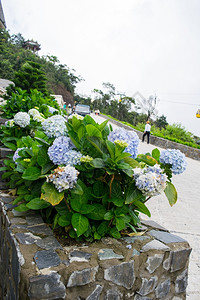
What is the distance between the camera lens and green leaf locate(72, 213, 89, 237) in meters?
1.65

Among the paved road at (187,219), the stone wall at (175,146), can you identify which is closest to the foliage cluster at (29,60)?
the stone wall at (175,146)

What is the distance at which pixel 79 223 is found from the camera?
1670 mm

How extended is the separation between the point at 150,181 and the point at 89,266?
2.06 ft

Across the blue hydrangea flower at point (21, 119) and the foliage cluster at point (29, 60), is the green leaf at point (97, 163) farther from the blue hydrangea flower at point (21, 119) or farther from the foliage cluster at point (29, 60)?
the foliage cluster at point (29, 60)

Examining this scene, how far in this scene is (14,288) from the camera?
1.57 meters

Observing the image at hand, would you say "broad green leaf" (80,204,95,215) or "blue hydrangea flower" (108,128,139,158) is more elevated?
"blue hydrangea flower" (108,128,139,158)

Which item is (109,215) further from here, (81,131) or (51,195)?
(81,131)

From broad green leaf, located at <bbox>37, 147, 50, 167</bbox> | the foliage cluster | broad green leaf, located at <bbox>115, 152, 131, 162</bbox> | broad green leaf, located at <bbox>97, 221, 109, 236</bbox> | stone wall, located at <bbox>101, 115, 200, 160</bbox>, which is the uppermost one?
the foliage cluster

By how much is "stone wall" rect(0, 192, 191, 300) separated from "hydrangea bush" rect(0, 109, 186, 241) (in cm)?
14

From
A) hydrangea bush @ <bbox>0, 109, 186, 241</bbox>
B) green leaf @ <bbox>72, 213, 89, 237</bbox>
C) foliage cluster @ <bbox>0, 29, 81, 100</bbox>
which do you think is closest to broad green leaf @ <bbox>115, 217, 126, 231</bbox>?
hydrangea bush @ <bbox>0, 109, 186, 241</bbox>

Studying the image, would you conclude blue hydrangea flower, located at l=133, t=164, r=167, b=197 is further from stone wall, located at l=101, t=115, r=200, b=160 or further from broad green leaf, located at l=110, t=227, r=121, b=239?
stone wall, located at l=101, t=115, r=200, b=160

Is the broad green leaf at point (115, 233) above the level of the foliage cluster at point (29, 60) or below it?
below

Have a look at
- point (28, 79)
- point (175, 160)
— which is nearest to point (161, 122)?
point (28, 79)

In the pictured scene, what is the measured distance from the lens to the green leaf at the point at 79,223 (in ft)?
5.40
